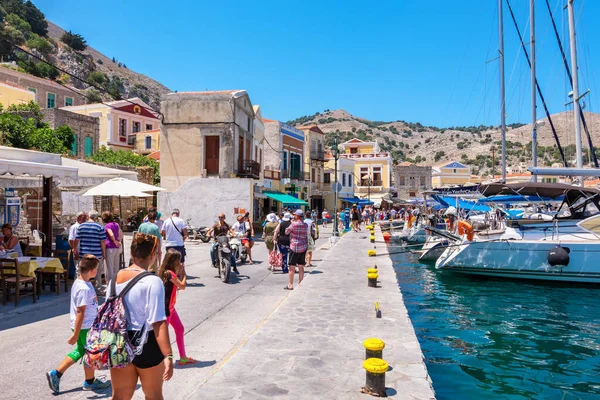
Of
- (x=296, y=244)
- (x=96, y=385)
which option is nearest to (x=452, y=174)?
(x=296, y=244)

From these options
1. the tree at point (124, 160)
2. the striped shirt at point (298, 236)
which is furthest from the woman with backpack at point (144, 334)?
the tree at point (124, 160)

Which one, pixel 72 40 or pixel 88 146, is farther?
pixel 72 40

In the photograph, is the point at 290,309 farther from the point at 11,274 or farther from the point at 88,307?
the point at 11,274

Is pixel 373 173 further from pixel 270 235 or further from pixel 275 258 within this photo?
pixel 275 258

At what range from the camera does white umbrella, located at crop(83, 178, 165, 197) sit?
11828 mm

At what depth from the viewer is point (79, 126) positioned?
39250 mm

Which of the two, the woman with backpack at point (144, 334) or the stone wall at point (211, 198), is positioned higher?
the stone wall at point (211, 198)

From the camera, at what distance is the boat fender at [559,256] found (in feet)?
44.1

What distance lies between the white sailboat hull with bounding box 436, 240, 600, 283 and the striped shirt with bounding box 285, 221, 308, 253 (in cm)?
698

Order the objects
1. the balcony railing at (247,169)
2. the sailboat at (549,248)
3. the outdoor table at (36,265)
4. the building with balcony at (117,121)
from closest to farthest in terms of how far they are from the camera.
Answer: the outdoor table at (36,265), the sailboat at (549,248), the balcony railing at (247,169), the building with balcony at (117,121)

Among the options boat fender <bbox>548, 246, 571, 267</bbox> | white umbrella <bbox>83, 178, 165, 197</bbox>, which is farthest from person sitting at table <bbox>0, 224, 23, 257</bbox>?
boat fender <bbox>548, 246, 571, 267</bbox>

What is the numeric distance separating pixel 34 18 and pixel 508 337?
336ft

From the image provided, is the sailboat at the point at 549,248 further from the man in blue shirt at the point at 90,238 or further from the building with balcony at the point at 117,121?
the building with balcony at the point at 117,121

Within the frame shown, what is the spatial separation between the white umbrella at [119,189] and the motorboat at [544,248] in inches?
394
